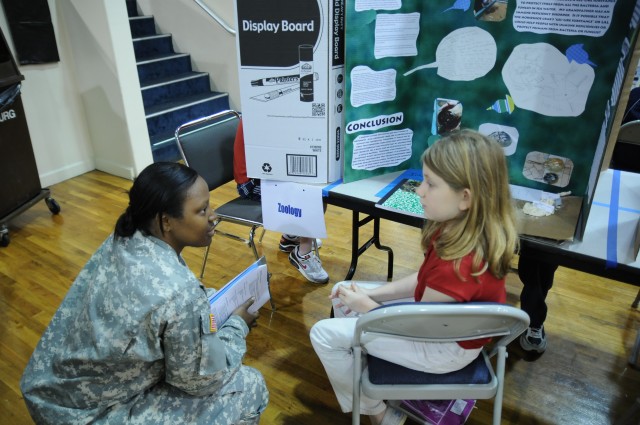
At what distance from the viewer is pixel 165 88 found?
4570mm

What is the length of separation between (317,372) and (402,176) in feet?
2.91

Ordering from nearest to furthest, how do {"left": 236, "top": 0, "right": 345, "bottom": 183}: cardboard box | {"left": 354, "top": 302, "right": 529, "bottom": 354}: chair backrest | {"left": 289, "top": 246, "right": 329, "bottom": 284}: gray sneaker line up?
{"left": 354, "top": 302, "right": 529, "bottom": 354}: chair backrest → {"left": 236, "top": 0, "right": 345, "bottom": 183}: cardboard box → {"left": 289, "top": 246, "right": 329, "bottom": 284}: gray sneaker

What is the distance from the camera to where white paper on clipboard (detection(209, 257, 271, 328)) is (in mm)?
1507

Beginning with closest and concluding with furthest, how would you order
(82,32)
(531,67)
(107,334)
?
(107,334) < (531,67) < (82,32)

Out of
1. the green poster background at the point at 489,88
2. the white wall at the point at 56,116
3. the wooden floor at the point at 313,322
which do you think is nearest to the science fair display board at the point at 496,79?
the green poster background at the point at 489,88

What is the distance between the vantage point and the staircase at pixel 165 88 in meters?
4.27

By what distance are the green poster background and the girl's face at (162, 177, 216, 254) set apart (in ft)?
2.43

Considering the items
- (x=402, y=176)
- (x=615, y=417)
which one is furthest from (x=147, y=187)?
(x=615, y=417)

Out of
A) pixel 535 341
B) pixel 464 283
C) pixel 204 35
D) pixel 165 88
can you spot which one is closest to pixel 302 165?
pixel 464 283

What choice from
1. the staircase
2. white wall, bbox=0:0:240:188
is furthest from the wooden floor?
the staircase

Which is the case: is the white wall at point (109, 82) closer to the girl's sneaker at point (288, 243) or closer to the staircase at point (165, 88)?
the staircase at point (165, 88)

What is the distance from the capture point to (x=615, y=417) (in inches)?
68.4

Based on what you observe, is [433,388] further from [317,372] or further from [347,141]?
[347,141]

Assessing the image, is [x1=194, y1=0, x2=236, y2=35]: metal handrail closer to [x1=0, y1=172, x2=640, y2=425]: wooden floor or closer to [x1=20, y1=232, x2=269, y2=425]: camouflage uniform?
[x1=0, y1=172, x2=640, y2=425]: wooden floor
